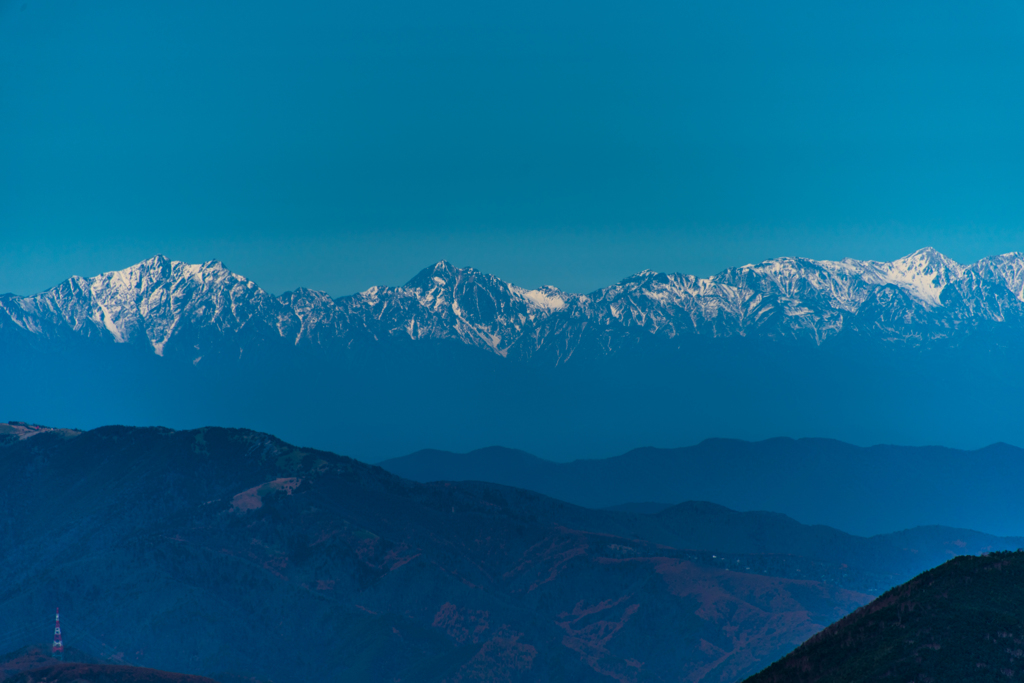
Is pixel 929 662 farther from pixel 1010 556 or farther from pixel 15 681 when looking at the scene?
pixel 15 681

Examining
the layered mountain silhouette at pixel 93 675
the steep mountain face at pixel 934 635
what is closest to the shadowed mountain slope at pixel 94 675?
the layered mountain silhouette at pixel 93 675

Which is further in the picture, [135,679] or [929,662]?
[135,679]

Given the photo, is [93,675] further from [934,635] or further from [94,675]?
[934,635]

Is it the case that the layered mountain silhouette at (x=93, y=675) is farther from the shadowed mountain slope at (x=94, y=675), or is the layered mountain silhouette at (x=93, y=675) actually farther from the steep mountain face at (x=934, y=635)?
the steep mountain face at (x=934, y=635)

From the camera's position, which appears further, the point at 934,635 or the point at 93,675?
the point at 93,675

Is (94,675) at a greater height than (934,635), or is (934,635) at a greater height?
(94,675)

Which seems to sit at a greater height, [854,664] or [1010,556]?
[1010,556]

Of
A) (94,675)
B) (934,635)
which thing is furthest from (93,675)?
(934,635)

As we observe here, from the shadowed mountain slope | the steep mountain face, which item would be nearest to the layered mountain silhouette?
the shadowed mountain slope

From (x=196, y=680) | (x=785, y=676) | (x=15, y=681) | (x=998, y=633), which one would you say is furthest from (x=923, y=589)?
(x=15, y=681)
